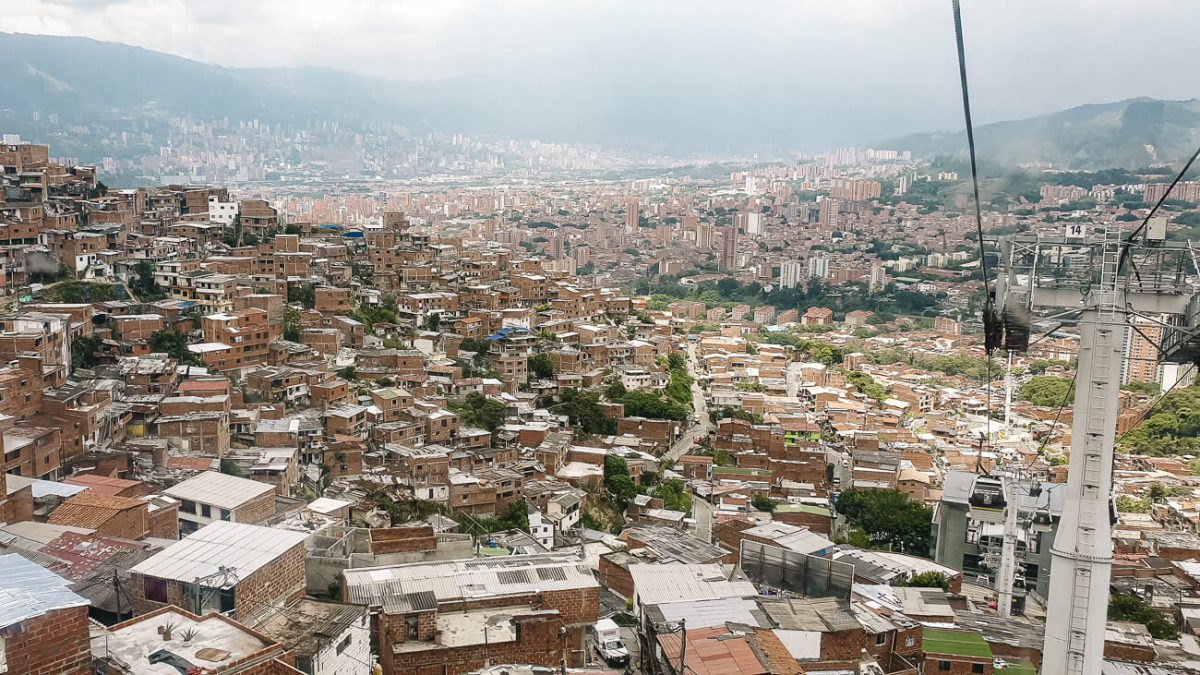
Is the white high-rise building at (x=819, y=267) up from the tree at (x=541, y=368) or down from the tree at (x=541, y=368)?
up

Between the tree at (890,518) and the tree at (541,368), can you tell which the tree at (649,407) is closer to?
the tree at (541,368)

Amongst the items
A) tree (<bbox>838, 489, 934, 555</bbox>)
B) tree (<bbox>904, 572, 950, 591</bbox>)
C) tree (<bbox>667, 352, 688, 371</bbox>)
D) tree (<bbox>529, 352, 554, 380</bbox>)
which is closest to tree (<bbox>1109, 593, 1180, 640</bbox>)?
tree (<bbox>904, 572, 950, 591</bbox>)

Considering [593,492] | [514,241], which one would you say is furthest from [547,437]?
[514,241]

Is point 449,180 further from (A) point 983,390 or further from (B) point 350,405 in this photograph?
(B) point 350,405

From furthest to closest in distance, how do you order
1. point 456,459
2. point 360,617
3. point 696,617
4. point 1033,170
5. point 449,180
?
point 449,180 → point 456,459 → point 696,617 → point 1033,170 → point 360,617

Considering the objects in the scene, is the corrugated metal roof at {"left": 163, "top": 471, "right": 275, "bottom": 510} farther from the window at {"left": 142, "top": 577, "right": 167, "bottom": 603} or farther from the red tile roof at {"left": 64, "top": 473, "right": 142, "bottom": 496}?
the window at {"left": 142, "top": 577, "right": 167, "bottom": 603}

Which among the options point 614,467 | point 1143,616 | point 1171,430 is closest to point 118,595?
point 1143,616

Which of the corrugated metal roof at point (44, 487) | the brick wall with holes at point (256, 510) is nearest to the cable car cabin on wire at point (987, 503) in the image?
the brick wall with holes at point (256, 510)
